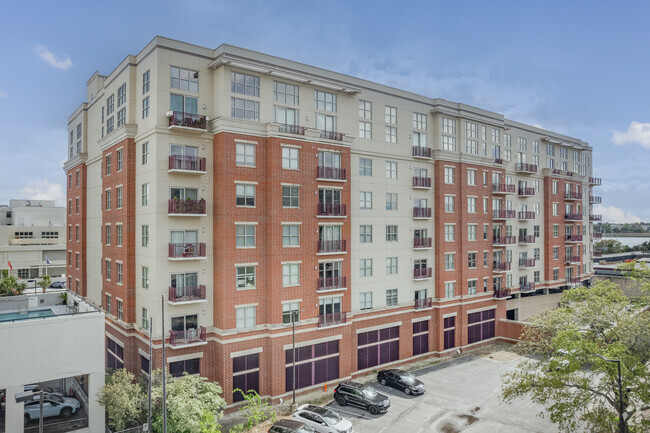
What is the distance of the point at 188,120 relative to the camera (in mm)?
28891

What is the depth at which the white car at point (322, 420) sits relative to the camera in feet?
82.2

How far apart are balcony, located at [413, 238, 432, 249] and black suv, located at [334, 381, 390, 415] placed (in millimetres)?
14554

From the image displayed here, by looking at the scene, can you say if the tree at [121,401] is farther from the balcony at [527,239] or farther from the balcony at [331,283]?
the balcony at [527,239]

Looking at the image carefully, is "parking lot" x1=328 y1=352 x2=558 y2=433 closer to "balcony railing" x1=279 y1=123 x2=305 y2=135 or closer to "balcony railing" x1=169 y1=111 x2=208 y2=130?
"balcony railing" x1=279 y1=123 x2=305 y2=135

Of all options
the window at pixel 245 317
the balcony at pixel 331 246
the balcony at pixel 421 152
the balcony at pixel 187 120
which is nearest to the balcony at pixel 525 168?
the balcony at pixel 421 152

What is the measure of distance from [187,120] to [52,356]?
51.6 ft

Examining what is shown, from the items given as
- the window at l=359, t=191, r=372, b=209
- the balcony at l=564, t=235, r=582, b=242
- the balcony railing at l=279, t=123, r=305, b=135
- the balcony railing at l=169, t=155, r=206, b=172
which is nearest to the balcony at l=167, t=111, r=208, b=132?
the balcony railing at l=169, t=155, r=206, b=172

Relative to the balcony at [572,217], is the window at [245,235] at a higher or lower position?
lower

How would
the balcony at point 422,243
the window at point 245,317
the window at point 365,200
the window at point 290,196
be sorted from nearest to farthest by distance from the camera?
the window at point 245,317 < the window at point 290,196 < the window at point 365,200 < the balcony at point 422,243

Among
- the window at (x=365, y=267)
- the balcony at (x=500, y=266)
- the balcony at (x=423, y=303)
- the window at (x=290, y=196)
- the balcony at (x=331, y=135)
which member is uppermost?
the balcony at (x=331, y=135)

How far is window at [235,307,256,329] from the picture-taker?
29844 millimetres

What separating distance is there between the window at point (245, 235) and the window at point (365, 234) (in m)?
10.3

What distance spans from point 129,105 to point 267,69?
10.3 meters

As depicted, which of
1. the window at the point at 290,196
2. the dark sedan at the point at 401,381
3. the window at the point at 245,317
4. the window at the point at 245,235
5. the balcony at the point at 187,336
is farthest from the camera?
the dark sedan at the point at 401,381
